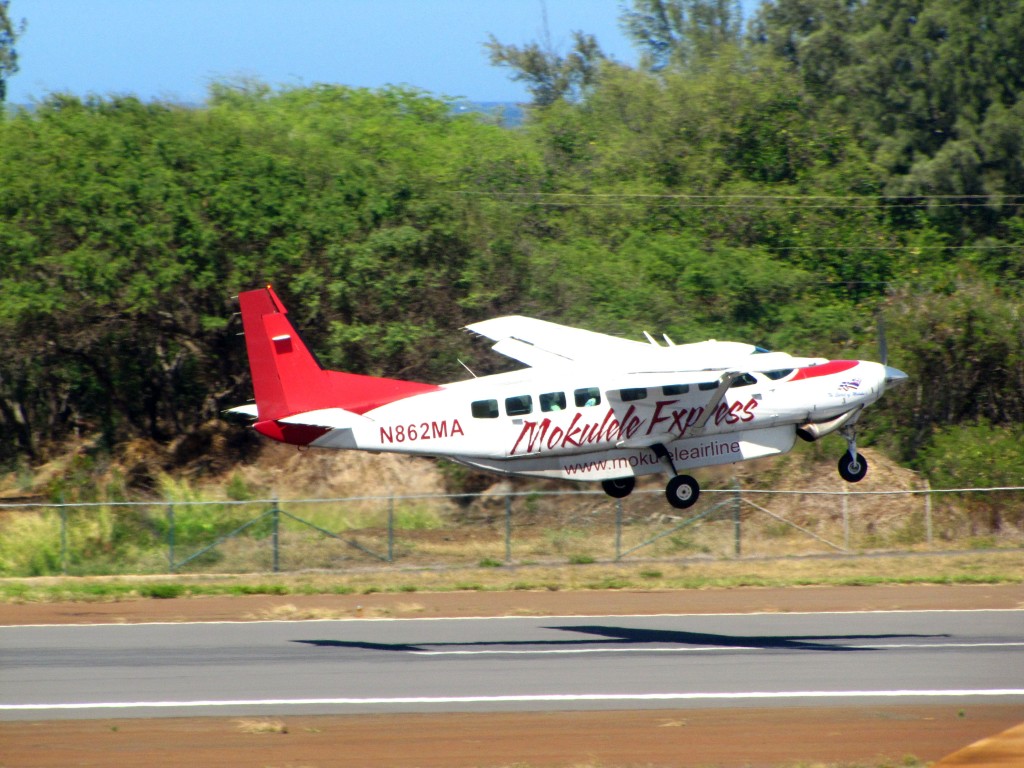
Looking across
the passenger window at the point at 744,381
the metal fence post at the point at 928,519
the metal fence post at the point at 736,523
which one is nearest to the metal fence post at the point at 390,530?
the metal fence post at the point at 736,523

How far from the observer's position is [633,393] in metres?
25.4

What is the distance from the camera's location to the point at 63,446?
139ft

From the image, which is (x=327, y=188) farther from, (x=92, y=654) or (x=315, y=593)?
(x=92, y=654)

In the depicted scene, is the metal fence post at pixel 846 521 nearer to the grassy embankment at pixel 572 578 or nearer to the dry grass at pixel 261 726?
the grassy embankment at pixel 572 578

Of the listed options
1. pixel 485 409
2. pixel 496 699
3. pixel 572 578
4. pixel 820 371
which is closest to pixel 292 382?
pixel 485 409

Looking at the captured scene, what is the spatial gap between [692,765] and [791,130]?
4305 cm

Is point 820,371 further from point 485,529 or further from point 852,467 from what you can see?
point 485,529

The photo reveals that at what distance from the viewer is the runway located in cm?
2000

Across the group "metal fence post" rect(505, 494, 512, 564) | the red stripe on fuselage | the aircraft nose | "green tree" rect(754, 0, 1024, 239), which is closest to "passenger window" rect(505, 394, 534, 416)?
the red stripe on fuselage

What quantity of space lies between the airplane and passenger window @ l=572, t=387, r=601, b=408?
3 cm

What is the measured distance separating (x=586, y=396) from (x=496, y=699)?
691 centimetres

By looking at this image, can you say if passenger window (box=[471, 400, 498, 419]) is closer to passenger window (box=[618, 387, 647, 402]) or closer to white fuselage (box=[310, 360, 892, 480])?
white fuselage (box=[310, 360, 892, 480])

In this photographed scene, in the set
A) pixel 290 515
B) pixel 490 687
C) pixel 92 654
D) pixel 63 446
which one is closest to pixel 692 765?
pixel 490 687

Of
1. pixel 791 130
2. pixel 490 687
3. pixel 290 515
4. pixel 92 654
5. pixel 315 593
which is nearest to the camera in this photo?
pixel 490 687
